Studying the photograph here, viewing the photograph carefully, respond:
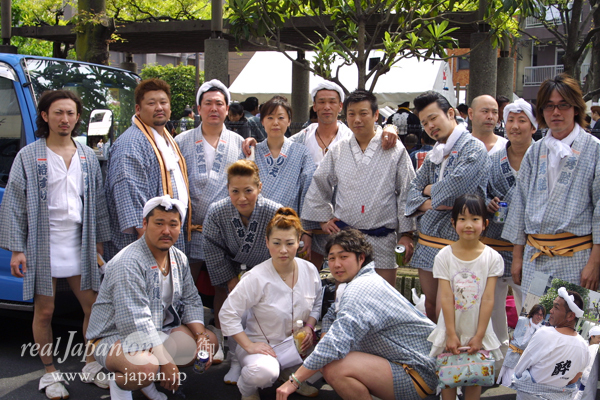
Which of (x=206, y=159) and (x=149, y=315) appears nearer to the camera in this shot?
(x=149, y=315)

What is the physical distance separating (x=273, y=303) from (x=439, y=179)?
125 centimetres

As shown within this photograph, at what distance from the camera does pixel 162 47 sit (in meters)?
12.1

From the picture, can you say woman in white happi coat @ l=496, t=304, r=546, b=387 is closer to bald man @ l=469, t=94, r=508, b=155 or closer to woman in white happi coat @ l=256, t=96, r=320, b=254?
bald man @ l=469, t=94, r=508, b=155

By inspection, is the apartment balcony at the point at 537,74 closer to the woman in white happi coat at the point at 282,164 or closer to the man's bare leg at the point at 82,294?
the woman in white happi coat at the point at 282,164

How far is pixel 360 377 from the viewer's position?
294 centimetres

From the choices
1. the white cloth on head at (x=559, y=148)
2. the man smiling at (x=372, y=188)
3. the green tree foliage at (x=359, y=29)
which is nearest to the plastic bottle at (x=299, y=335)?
the man smiling at (x=372, y=188)

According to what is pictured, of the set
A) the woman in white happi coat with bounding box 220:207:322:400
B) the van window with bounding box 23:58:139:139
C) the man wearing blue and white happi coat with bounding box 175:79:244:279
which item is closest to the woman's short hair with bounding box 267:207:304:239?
the woman in white happi coat with bounding box 220:207:322:400

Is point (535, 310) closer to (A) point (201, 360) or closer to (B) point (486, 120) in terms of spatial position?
(B) point (486, 120)

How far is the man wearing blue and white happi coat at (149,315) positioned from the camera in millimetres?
3064

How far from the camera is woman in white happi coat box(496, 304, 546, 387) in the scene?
2.95 m

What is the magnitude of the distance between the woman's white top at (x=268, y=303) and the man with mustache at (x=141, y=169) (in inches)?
28.0

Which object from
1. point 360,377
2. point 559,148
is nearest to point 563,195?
point 559,148

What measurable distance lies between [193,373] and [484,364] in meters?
1.90

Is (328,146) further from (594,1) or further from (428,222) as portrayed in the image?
(594,1)
